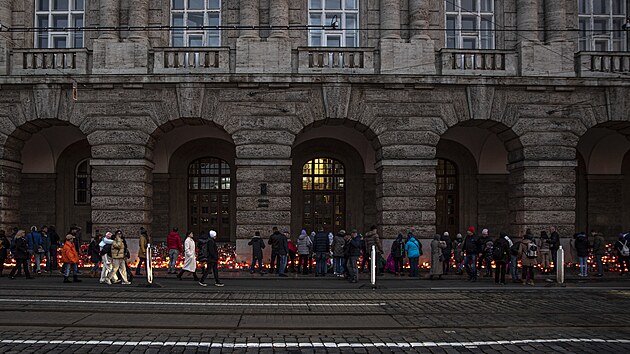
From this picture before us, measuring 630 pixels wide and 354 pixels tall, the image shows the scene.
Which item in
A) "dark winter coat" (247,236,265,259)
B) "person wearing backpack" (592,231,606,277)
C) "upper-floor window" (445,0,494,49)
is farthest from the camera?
"upper-floor window" (445,0,494,49)

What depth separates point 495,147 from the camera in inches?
1129

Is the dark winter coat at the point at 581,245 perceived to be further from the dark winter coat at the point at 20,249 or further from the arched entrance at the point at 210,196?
the dark winter coat at the point at 20,249

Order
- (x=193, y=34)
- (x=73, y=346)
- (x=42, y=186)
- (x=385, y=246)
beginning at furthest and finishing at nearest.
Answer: (x=42, y=186) < (x=193, y=34) < (x=385, y=246) < (x=73, y=346)

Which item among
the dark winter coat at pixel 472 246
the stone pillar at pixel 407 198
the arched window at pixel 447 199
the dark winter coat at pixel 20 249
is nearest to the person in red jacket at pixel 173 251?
the dark winter coat at pixel 20 249

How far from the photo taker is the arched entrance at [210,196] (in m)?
28.9

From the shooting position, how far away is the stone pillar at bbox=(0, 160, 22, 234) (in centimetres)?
2398

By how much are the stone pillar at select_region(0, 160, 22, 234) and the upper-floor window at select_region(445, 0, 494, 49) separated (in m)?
16.8

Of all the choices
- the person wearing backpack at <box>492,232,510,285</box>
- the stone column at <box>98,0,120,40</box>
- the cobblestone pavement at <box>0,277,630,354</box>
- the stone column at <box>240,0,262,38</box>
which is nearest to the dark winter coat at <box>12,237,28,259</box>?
the cobblestone pavement at <box>0,277,630,354</box>

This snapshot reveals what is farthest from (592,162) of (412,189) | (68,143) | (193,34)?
(68,143)

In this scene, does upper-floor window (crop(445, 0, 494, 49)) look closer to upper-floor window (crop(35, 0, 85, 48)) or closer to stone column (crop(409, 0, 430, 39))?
stone column (crop(409, 0, 430, 39))

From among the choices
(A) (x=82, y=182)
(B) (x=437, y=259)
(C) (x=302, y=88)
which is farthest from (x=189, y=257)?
(A) (x=82, y=182)

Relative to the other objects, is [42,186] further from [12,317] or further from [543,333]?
[543,333]

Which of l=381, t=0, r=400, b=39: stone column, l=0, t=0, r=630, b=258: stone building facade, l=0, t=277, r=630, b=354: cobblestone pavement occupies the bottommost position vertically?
Result: l=0, t=277, r=630, b=354: cobblestone pavement

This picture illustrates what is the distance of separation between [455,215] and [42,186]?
698 inches
